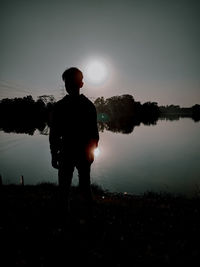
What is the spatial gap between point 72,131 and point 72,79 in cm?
108

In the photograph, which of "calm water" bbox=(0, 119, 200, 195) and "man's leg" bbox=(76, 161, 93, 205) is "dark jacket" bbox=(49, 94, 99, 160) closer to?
"man's leg" bbox=(76, 161, 93, 205)

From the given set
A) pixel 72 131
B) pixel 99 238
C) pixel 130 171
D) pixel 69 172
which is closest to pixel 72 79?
pixel 72 131

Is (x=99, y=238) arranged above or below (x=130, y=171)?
above

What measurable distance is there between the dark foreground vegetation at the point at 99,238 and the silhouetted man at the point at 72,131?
1.06 metres

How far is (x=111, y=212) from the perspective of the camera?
20.8 feet

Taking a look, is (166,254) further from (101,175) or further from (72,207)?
(101,175)

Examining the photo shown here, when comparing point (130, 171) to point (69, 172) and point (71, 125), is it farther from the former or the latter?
point (71, 125)

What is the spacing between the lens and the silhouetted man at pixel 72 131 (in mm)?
4117

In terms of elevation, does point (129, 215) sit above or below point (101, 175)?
above

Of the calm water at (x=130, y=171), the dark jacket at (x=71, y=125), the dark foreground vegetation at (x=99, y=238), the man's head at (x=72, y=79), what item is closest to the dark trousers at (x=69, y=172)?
the dark jacket at (x=71, y=125)

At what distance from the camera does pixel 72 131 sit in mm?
4191

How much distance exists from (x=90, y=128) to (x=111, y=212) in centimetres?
338

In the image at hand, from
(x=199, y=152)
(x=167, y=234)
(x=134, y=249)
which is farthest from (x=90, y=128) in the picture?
(x=199, y=152)

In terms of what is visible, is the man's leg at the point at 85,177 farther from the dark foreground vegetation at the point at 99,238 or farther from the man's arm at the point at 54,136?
the dark foreground vegetation at the point at 99,238
